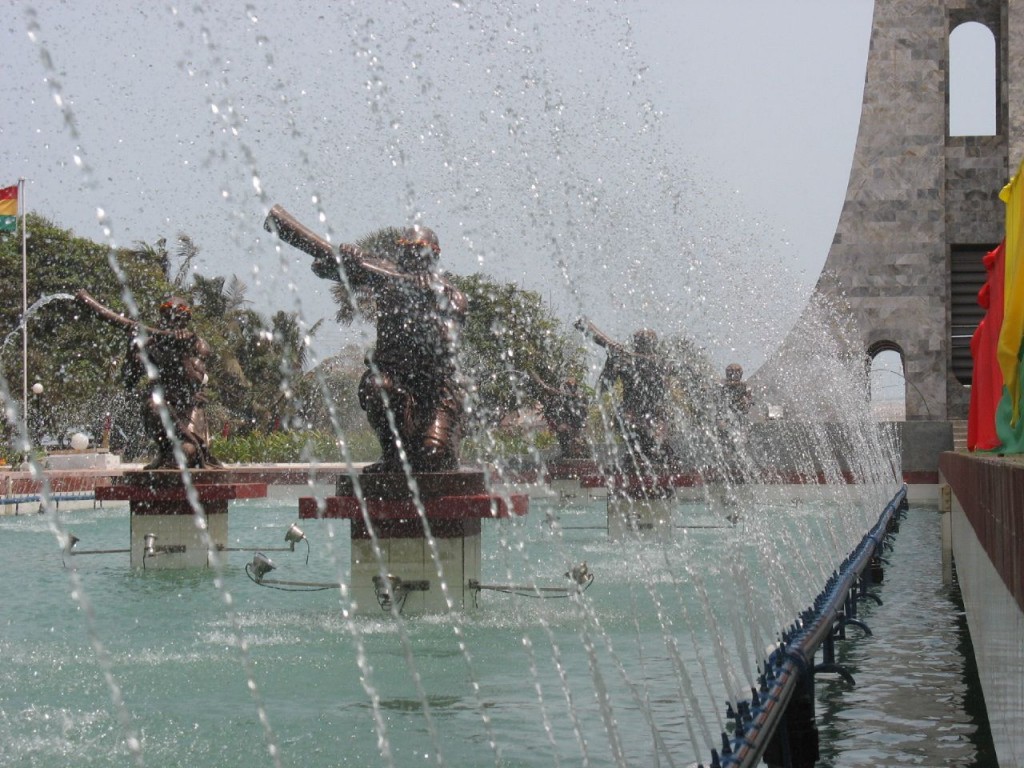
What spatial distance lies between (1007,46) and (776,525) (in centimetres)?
2394

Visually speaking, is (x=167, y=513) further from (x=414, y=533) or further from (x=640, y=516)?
(x=640, y=516)

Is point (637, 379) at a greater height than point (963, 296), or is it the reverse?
point (963, 296)

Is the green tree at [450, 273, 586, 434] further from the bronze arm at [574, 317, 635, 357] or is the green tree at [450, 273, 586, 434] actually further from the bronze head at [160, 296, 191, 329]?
the bronze head at [160, 296, 191, 329]

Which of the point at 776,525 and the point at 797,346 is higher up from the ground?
the point at 797,346

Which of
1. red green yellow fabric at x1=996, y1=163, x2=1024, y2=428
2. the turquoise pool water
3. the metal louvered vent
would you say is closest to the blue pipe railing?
the turquoise pool water

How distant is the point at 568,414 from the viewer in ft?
78.6

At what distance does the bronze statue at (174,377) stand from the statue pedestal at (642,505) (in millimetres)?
5328

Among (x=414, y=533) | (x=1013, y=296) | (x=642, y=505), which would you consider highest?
(x=1013, y=296)

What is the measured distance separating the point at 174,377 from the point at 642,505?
248 inches

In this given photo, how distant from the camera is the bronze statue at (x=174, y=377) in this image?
12156 mm

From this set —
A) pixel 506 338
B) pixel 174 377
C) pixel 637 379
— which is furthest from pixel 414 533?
pixel 506 338

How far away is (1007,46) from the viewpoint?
3822cm

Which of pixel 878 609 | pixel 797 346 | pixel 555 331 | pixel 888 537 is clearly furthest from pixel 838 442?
pixel 878 609

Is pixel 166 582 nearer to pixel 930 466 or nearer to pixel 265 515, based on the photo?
pixel 265 515
